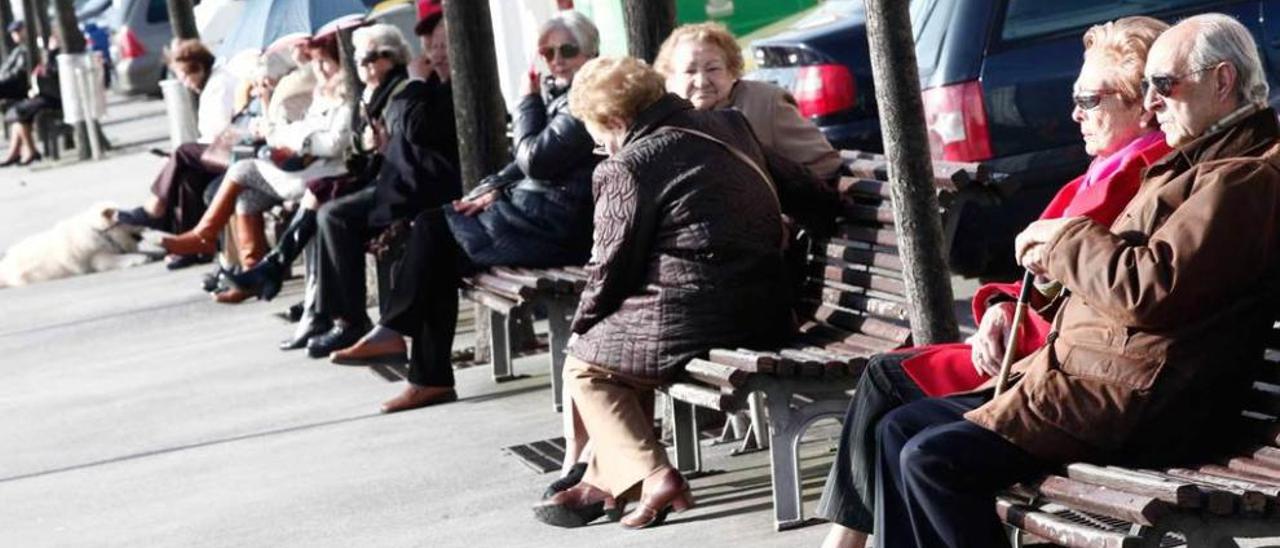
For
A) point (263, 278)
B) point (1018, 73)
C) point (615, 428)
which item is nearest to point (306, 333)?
point (263, 278)

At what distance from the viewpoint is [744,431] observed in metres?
7.95

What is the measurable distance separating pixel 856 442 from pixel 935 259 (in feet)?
3.81

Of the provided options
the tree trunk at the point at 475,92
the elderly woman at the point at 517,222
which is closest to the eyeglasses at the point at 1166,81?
the elderly woman at the point at 517,222

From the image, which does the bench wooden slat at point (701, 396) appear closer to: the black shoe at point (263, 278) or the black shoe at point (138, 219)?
the black shoe at point (263, 278)

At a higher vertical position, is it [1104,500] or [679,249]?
[679,249]

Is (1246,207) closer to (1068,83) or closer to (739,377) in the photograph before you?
(739,377)

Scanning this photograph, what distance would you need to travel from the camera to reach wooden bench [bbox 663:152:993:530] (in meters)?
6.48

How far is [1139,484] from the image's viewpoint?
4637 mm

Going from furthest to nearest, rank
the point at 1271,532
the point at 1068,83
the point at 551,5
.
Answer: the point at 551,5 → the point at 1068,83 → the point at 1271,532

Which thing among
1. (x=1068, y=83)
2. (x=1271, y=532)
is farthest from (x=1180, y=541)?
(x=1068, y=83)

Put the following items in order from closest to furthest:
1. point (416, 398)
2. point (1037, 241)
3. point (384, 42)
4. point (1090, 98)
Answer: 1. point (1037, 241)
2. point (1090, 98)
3. point (416, 398)
4. point (384, 42)

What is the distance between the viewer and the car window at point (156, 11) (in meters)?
34.0

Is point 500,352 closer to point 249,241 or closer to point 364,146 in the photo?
point 364,146

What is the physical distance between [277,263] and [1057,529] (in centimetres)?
774
